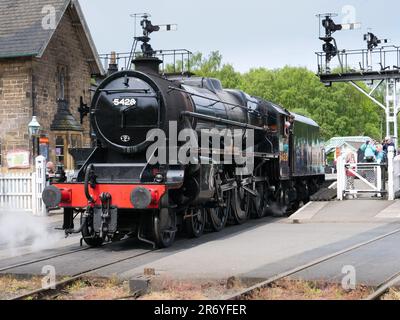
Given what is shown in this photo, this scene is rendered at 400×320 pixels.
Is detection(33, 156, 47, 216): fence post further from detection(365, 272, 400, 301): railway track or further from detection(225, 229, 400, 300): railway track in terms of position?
detection(365, 272, 400, 301): railway track

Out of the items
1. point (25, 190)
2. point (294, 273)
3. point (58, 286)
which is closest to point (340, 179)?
point (25, 190)

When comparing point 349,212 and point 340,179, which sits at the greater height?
point 340,179

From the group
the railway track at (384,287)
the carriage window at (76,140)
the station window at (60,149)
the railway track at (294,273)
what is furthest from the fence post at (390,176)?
the station window at (60,149)

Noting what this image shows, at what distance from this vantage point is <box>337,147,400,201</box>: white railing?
16547 mm

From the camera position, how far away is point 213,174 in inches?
456

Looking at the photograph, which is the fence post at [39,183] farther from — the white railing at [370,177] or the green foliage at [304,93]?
the green foliage at [304,93]

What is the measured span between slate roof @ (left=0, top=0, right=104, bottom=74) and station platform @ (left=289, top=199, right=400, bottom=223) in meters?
12.0

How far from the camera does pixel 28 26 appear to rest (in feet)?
77.9

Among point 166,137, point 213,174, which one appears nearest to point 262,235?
point 213,174

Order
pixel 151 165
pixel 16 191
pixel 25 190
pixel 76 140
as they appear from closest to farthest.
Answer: pixel 151 165
pixel 25 190
pixel 16 191
pixel 76 140

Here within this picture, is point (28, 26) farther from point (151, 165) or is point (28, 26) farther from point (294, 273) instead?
point (294, 273)

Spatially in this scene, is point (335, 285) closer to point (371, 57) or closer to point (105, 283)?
point (105, 283)

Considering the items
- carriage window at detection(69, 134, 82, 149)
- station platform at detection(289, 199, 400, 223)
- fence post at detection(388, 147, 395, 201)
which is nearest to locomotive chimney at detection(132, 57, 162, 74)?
station platform at detection(289, 199, 400, 223)

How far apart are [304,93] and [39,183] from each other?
50.2m
